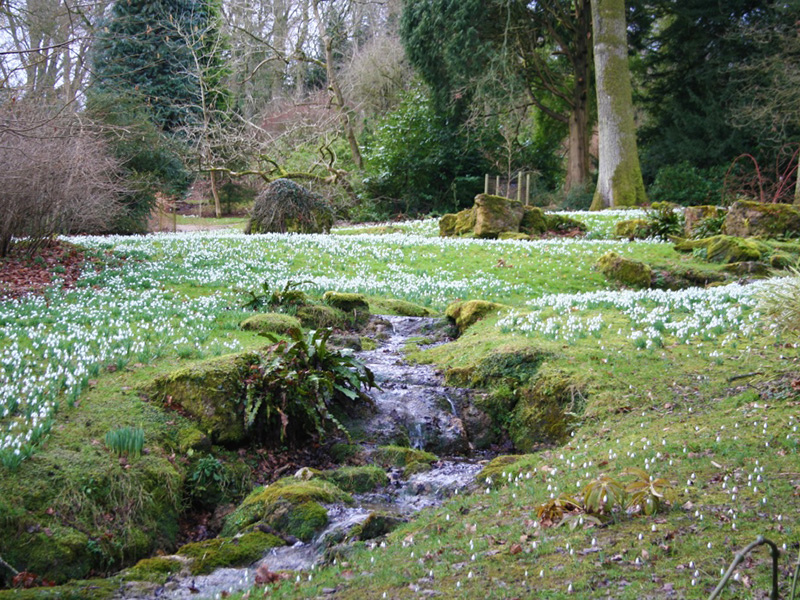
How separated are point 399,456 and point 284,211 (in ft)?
57.8

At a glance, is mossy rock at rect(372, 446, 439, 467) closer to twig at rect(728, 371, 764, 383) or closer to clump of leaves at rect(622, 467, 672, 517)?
clump of leaves at rect(622, 467, 672, 517)

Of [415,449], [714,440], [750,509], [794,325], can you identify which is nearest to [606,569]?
[750,509]

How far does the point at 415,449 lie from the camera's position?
7.62 metres

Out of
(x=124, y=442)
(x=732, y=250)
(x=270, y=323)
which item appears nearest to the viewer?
(x=124, y=442)

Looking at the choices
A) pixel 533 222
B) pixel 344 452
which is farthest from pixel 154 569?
pixel 533 222

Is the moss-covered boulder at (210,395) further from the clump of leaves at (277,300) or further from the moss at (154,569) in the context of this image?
the clump of leaves at (277,300)

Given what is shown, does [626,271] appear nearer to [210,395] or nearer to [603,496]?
[210,395]

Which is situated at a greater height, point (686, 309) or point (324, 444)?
point (686, 309)

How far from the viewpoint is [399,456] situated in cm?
721

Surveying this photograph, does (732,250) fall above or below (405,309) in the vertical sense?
above

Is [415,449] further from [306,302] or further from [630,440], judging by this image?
[306,302]

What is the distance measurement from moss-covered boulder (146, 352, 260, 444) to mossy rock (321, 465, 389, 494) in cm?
118

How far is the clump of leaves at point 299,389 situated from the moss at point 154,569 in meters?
2.09

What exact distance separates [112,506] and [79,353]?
3.00 meters
